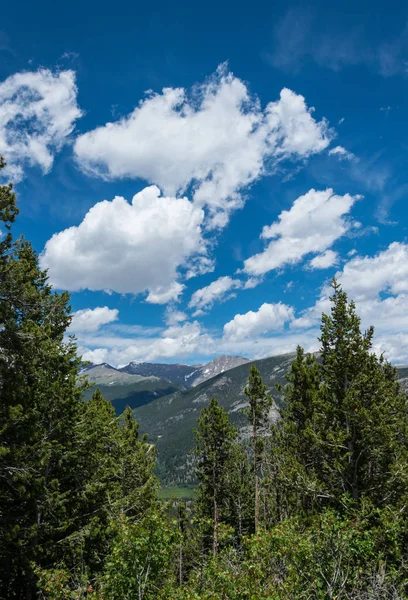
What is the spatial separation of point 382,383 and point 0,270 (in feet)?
52.7

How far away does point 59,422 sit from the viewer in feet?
52.8

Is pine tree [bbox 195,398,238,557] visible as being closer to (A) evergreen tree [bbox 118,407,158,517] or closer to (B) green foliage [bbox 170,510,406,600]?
(A) evergreen tree [bbox 118,407,158,517]

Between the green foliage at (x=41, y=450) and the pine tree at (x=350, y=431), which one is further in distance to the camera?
the pine tree at (x=350, y=431)

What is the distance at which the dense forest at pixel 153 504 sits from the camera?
847cm

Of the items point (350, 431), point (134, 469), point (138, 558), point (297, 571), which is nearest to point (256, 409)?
point (134, 469)

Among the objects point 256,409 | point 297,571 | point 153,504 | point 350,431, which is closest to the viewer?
point 297,571

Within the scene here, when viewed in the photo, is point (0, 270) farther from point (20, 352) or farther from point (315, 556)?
point (315, 556)

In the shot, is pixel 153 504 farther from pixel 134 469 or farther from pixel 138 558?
pixel 134 469

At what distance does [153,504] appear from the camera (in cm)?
1706

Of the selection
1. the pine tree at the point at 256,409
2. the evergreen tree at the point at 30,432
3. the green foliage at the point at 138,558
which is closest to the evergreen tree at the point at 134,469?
the pine tree at the point at 256,409

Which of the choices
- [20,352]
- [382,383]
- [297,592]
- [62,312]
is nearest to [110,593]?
[297,592]

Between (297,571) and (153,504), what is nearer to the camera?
(297,571)

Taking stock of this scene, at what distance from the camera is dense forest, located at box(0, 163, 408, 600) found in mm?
8469

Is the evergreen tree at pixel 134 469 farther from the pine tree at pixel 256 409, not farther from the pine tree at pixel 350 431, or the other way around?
the pine tree at pixel 350 431
